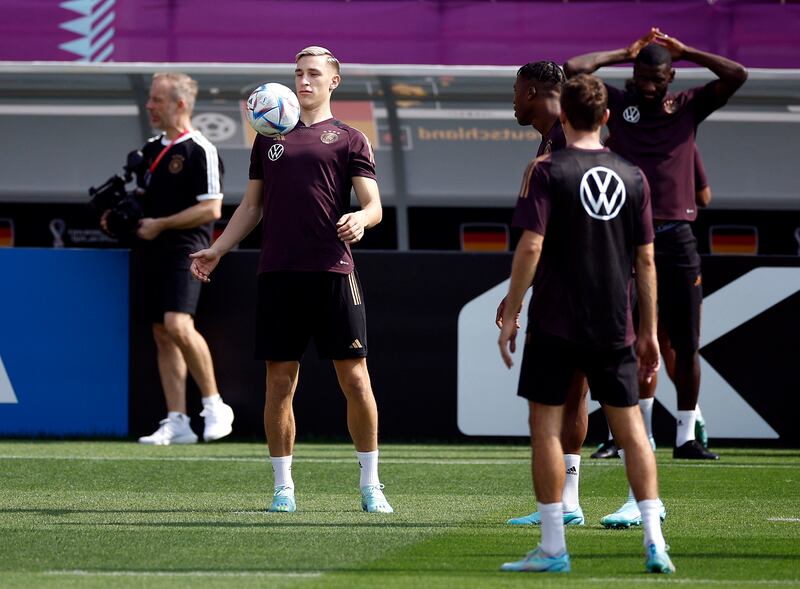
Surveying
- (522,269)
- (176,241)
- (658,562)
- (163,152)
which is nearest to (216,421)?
(176,241)

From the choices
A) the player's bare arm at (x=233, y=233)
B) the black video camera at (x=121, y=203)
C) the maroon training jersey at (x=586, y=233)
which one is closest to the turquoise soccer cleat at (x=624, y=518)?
the maroon training jersey at (x=586, y=233)

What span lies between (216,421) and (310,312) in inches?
133

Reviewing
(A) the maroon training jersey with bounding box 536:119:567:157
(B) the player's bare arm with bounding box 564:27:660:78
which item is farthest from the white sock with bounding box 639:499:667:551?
(B) the player's bare arm with bounding box 564:27:660:78

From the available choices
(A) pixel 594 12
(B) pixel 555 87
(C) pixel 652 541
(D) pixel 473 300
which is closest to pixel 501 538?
(C) pixel 652 541

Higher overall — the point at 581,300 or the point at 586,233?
the point at 586,233

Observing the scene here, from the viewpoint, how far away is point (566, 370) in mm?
5230

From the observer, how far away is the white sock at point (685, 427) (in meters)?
8.98

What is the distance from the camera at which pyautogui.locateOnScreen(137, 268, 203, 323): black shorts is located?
32.7 ft

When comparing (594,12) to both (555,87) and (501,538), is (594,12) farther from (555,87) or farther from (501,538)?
(501,538)

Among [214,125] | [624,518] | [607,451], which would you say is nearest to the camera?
[624,518]

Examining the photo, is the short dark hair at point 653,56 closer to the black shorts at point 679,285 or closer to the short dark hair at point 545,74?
the black shorts at point 679,285

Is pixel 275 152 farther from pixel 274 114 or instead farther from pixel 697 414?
pixel 697 414

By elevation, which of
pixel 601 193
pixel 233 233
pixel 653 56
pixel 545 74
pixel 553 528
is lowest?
pixel 553 528

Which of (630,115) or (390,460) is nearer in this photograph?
(630,115)
